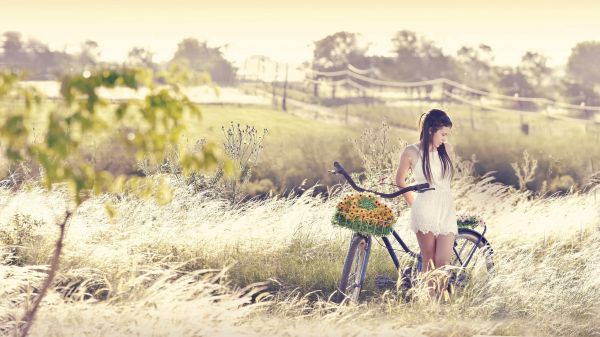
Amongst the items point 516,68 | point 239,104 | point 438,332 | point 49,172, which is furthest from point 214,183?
point 516,68

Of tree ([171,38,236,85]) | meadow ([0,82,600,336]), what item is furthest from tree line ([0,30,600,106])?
meadow ([0,82,600,336])

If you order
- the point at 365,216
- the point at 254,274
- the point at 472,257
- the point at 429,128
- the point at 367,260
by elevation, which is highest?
the point at 429,128

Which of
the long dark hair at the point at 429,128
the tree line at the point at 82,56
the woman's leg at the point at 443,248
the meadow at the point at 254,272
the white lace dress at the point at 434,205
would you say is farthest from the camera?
the tree line at the point at 82,56

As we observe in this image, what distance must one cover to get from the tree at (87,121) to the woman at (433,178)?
111 inches

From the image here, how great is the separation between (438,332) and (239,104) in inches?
1691

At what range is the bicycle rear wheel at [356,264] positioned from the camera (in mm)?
7543

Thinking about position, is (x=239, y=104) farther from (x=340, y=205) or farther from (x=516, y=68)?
(x=340, y=205)

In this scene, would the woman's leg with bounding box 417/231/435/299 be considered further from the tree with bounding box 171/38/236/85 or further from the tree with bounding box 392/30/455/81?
the tree with bounding box 392/30/455/81

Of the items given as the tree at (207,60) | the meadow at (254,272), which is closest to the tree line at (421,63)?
the tree at (207,60)

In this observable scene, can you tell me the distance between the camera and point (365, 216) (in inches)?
288

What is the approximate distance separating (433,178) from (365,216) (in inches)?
25.8

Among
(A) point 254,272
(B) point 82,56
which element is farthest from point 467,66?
(A) point 254,272

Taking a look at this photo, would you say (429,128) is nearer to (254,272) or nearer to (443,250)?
(443,250)

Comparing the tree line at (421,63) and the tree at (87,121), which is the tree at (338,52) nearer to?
the tree line at (421,63)
